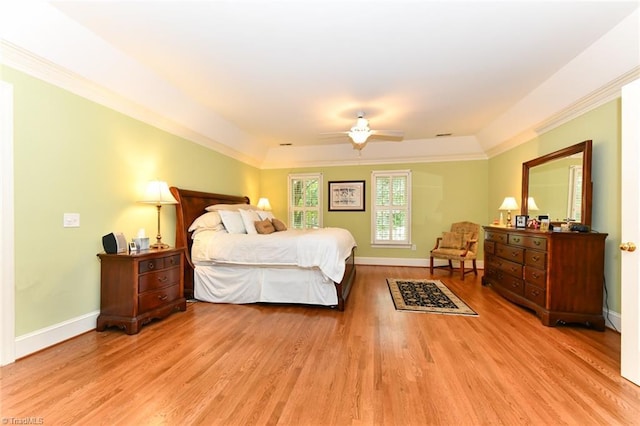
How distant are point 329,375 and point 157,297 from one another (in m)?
2.13

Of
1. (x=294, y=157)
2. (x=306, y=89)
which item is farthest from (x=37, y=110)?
(x=294, y=157)

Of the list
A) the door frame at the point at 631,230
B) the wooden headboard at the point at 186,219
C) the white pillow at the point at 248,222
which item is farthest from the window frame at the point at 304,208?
the door frame at the point at 631,230

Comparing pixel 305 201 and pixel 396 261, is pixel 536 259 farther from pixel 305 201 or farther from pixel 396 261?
pixel 305 201

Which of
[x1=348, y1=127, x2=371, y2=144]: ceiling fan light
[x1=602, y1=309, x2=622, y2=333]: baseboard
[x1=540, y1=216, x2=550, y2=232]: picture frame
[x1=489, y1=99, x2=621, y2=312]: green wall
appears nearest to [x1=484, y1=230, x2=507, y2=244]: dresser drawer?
[x1=540, y1=216, x2=550, y2=232]: picture frame

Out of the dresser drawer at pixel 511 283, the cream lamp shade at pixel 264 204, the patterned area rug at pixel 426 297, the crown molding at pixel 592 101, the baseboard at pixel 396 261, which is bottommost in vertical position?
the patterned area rug at pixel 426 297

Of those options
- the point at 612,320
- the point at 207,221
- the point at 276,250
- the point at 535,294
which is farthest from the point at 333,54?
the point at 612,320

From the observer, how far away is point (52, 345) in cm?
241

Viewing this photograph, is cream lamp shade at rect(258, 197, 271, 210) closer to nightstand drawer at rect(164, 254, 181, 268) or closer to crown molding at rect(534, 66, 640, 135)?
nightstand drawer at rect(164, 254, 181, 268)

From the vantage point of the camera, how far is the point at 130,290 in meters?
2.72

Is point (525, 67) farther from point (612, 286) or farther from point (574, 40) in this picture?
point (612, 286)

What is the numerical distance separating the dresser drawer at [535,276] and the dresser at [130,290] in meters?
4.31

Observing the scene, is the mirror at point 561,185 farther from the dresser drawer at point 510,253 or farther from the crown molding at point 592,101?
the dresser drawer at point 510,253

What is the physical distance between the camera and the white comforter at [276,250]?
130 inches

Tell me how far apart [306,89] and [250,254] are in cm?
229
